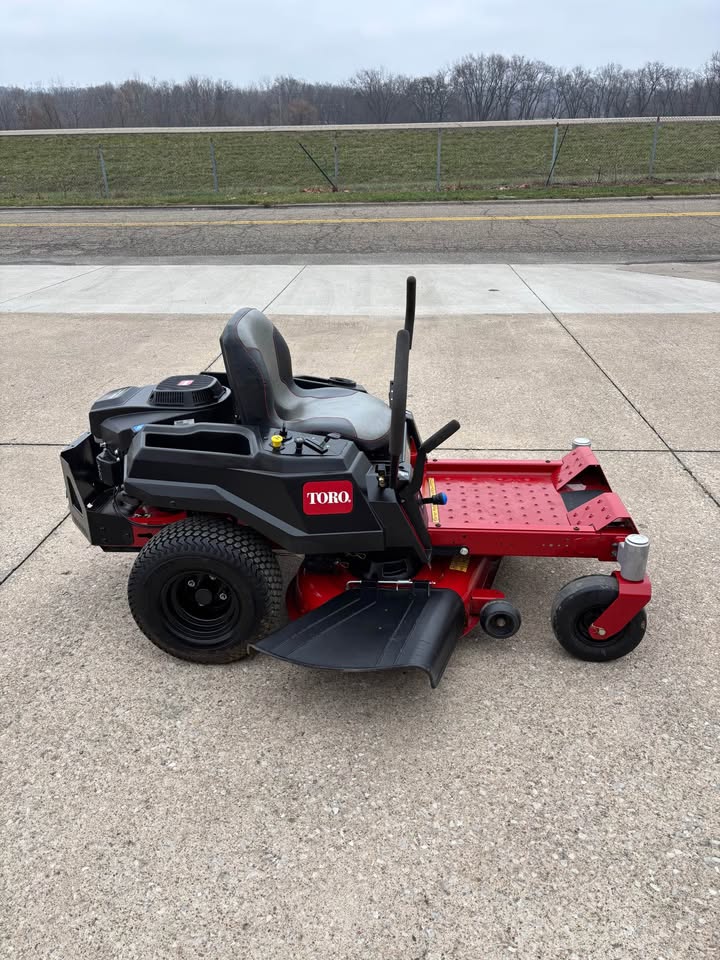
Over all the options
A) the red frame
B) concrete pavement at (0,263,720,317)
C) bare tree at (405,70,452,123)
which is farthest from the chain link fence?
bare tree at (405,70,452,123)

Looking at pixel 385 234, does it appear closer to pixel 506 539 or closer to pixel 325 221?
pixel 325 221

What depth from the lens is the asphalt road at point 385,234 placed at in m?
11.4

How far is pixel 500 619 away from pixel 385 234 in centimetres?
1074

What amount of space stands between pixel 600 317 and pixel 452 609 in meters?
5.78

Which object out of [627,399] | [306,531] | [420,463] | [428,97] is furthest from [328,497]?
[428,97]

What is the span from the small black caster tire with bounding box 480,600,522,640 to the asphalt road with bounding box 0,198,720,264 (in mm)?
8830

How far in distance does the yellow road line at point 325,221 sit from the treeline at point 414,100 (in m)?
37.1

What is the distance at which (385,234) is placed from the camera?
12633 millimetres

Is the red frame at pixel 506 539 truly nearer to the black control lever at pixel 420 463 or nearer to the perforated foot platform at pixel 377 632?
the perforated foot platform at pixel 377 632

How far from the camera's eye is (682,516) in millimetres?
3977

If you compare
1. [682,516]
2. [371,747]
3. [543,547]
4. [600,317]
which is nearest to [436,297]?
[600,317]

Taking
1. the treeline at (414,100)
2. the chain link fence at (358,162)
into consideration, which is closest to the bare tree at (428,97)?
the treeline at (414,100)

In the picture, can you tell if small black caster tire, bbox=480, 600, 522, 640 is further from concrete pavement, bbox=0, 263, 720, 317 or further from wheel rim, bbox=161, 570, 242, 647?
concrete pavement, bbox=0, 263, 720, 317

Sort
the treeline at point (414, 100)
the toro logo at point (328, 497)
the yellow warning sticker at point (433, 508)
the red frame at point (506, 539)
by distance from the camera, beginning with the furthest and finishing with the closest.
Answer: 1. the treeline at point (414, 100)
2. the yellow warning sticker at point (433, 508)
3. the red frame at point (506, 539)
4. the toro logo at point (328, 497)
